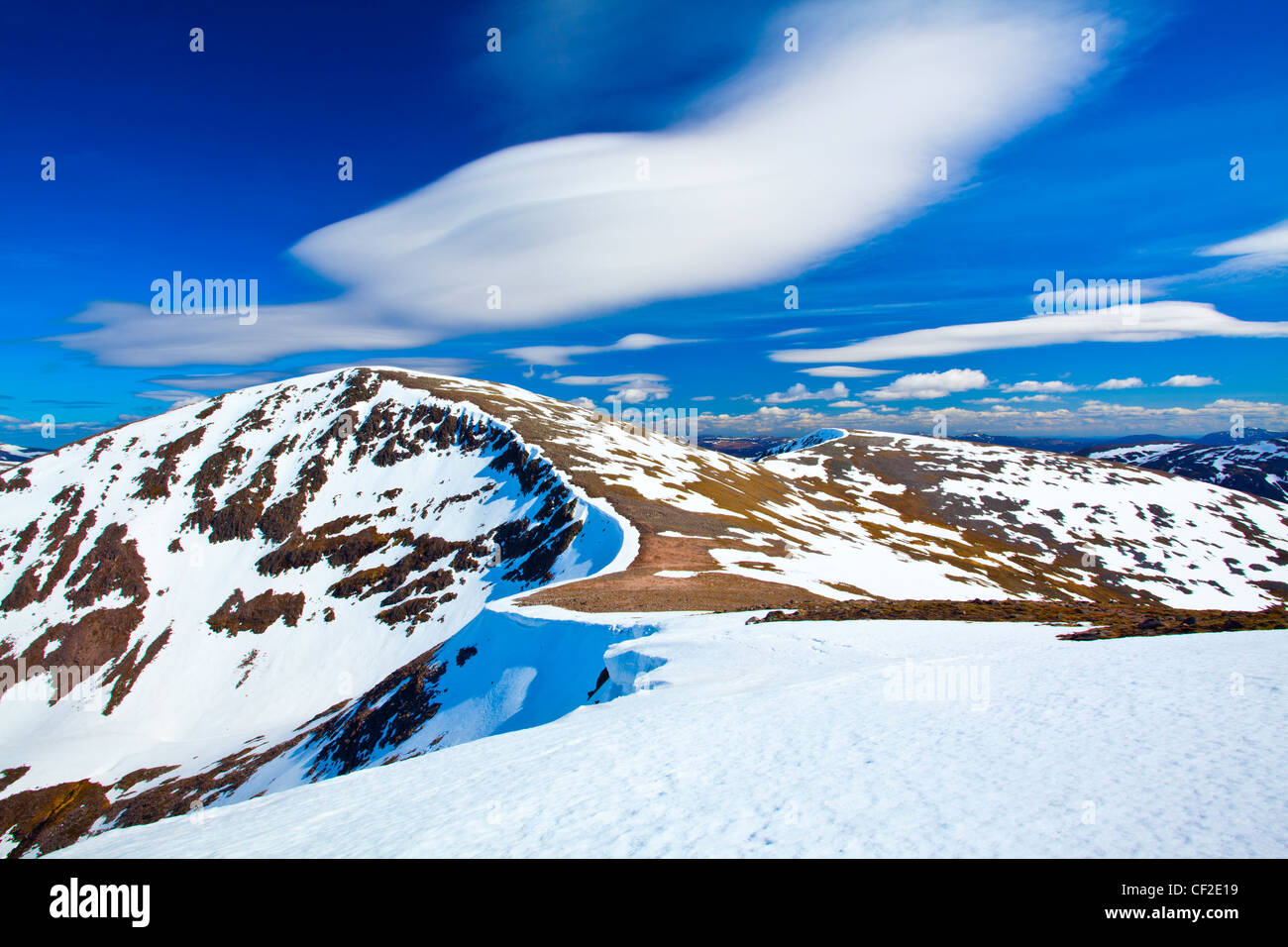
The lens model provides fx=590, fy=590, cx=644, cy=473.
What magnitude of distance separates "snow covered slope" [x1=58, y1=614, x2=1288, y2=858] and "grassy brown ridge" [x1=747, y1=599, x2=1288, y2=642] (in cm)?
377

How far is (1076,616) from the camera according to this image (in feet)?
86.5

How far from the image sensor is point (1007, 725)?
11.5 m

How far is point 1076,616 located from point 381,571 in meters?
80.3

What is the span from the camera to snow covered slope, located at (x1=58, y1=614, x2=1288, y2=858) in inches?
308

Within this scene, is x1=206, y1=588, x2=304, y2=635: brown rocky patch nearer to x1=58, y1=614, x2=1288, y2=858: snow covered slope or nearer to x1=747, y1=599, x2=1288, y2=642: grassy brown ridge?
x1=747, y1=599, x2=1288, y2=642: grassy brown ridge

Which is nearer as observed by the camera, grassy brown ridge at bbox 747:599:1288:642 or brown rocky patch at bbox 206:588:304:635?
grassy brown ridge at bbox 747:599:1288:642

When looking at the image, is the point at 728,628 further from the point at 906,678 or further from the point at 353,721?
the point at 353,721

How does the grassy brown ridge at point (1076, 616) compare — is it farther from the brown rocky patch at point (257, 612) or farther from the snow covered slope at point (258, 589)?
the brown rocky patch at point (257, 612)

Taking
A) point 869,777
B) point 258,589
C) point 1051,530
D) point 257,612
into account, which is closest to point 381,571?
point 257,612

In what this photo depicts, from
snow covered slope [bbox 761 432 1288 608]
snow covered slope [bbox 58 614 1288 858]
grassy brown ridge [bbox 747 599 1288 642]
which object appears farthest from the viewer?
snow covered slope [bbox 761 432 1288 608]

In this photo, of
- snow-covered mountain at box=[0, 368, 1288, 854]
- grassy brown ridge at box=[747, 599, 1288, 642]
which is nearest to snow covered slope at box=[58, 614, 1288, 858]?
grassy brown ridge at box=[747, 599, 1288, 642]

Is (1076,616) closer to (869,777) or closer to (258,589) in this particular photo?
(869,777)

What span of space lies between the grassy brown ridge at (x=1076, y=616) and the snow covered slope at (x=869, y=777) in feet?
12.4

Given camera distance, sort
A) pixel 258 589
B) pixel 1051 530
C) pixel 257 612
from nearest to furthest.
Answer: pixel 257 612 → pixel 258 589 → pixel 1051 530
